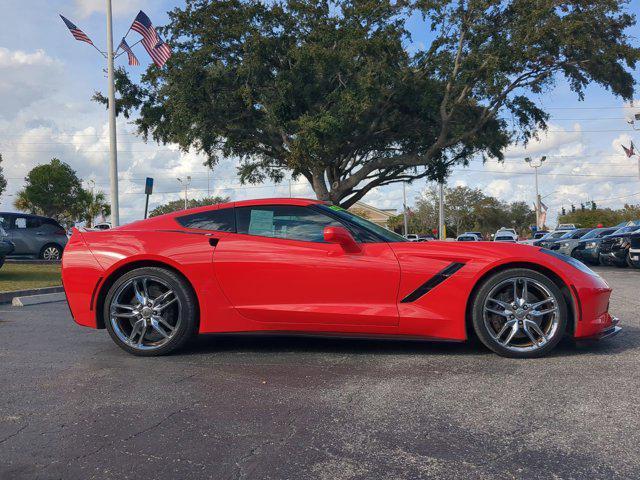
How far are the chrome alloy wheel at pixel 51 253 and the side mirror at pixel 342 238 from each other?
14.9 meters

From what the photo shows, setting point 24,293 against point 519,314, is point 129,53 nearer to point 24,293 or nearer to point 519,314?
point 24,293

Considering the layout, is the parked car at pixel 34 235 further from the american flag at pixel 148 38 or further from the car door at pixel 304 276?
the car door at pixel 304 276

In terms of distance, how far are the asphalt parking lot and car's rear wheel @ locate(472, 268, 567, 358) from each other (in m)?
0.14

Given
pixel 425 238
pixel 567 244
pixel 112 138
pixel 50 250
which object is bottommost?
pixel 567 244

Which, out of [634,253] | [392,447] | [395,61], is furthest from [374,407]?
[395,61]

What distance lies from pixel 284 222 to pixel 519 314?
197 cm

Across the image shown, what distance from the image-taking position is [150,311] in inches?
190

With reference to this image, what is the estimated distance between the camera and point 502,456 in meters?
2.63

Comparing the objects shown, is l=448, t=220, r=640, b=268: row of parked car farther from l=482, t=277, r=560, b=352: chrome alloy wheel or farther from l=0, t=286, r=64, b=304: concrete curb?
l=482, t=277, r=560, b=352: chrome alloy wheel

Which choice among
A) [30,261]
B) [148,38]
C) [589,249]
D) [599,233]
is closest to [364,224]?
[30,261]

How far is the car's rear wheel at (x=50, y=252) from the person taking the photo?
17.1 m

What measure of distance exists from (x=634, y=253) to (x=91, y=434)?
604 inches

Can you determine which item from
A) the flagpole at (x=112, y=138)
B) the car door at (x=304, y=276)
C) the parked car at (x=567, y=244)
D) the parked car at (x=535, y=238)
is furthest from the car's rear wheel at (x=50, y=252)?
the parked car at (x=535, y=238)

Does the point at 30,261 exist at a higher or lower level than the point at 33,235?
lower
